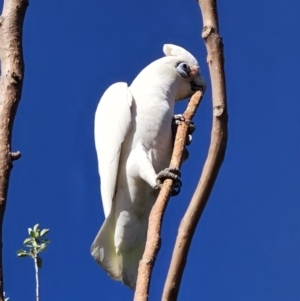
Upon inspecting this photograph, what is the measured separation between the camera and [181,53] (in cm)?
288

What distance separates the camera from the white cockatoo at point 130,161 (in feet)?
8.09

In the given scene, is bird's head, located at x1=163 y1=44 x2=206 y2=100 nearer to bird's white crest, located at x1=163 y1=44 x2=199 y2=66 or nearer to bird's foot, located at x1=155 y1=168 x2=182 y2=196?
bird's white crest, located at x1=163 y1=44 x2=199 y2=66

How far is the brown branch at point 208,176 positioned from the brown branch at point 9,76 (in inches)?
14.2

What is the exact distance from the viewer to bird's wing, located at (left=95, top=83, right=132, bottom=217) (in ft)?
8.47

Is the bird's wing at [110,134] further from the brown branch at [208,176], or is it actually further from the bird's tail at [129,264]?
the brown branch at [208,176]

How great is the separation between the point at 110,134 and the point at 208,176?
142 cm

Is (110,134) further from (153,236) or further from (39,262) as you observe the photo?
(153,236)

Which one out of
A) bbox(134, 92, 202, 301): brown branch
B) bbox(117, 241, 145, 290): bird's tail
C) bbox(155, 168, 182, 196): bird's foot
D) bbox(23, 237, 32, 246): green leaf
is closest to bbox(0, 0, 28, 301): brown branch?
bbox(134, 92, 202, 301): brown branch

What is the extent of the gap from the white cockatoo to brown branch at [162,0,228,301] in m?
1.09

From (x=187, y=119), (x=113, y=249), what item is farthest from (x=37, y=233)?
(x=187, y=119)

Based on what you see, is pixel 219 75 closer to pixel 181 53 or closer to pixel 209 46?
pixel 209 46

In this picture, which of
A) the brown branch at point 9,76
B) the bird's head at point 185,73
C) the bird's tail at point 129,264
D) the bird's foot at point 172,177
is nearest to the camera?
the brown branch at point 9,76

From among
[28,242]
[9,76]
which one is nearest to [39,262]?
[28,242]

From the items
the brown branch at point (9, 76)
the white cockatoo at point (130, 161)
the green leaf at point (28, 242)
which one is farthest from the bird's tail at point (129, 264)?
the brown branch at point (9, 76)
